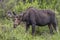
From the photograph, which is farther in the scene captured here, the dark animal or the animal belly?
the animal belly

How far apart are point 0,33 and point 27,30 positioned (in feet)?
8.02

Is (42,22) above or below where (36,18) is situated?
below

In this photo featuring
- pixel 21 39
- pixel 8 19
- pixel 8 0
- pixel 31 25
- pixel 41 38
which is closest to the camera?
pixel 21 39

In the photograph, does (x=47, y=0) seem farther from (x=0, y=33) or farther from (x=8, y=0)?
(x=0, y=33)

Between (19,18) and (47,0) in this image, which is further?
(47,0)

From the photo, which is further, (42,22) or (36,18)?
(42,22)

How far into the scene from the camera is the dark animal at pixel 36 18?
40.8 ft

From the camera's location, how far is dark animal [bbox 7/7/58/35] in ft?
40.8

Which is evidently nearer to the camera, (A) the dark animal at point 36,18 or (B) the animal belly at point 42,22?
(A) the dark animal at point 36,18

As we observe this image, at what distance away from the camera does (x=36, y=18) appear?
1270 cm

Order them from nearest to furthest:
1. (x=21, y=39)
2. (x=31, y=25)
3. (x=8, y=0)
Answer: (x=21, y=39), (x=31, y=25), (x=8, y=0)

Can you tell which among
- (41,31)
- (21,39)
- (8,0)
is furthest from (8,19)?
(21,39)

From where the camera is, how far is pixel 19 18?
1241 centimetres

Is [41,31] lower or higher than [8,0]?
lower
